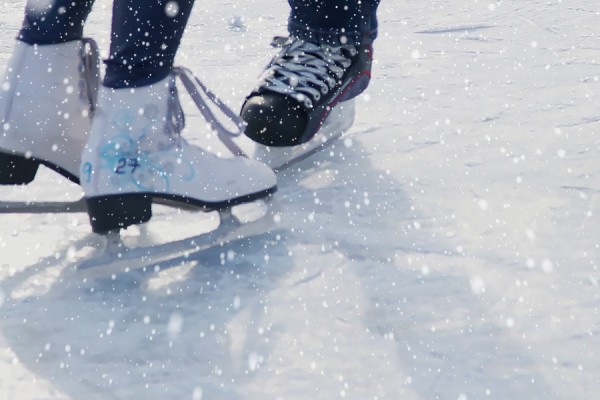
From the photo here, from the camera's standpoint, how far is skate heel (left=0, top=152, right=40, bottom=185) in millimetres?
1340

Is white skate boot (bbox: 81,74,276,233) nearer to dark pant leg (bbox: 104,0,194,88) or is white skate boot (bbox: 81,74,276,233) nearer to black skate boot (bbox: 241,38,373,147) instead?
dark pant leg (bbox: 104,0,194,88)

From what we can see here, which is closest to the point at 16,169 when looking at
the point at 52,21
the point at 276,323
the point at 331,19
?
the point at 52,21

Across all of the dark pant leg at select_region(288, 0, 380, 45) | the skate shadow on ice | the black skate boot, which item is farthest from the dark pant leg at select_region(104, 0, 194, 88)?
the dark pant leg at select_region(288, 0, 380, 45)

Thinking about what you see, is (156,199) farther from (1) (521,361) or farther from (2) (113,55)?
(1) (521,361)

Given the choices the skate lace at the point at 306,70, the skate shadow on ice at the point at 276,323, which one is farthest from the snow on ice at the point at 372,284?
the skate lace at the point at 306,70

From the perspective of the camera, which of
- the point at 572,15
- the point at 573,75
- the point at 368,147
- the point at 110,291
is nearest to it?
the point at 110,291

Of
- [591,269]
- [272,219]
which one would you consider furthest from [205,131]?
[591,269]

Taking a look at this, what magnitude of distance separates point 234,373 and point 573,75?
132 centimetres

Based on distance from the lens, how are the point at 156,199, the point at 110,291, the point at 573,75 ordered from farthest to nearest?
the point at 573,75
the point at 156,199
the point at 110,291

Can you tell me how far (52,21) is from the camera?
51.4 inches

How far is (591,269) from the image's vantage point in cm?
121

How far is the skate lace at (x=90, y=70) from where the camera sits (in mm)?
1338

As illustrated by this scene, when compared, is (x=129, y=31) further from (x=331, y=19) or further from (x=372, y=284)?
(x=331, y=19)

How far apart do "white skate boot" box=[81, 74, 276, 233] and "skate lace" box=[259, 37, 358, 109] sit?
1.20 ft
